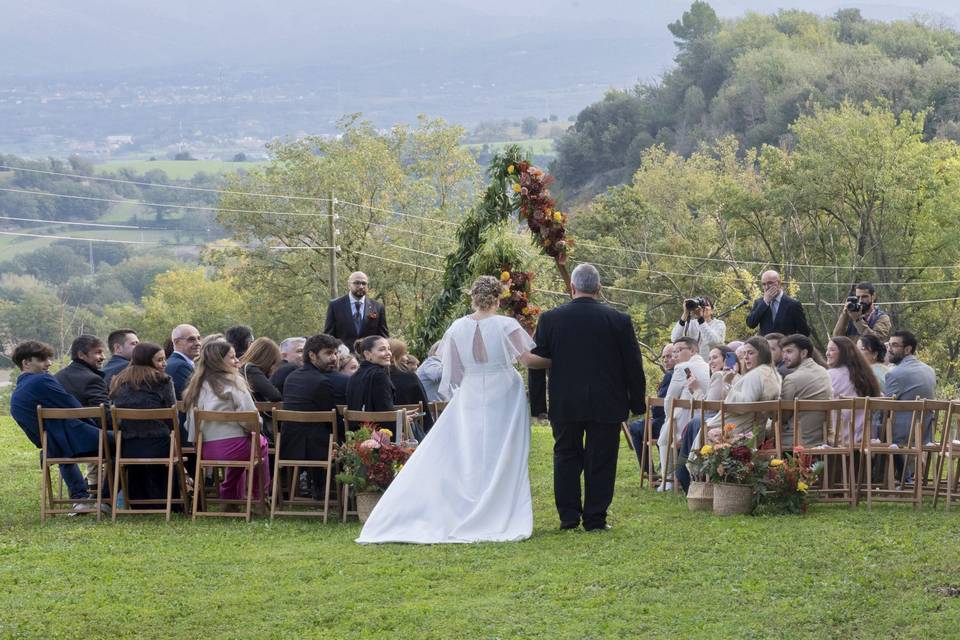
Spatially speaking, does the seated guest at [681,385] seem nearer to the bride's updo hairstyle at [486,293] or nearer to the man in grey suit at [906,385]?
the man in grey suit at [906,385]

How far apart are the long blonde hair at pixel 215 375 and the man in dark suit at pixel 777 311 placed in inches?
204

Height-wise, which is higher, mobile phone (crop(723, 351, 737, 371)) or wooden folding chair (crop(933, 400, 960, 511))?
mobile phone (crop(723, 351, 737, 371))

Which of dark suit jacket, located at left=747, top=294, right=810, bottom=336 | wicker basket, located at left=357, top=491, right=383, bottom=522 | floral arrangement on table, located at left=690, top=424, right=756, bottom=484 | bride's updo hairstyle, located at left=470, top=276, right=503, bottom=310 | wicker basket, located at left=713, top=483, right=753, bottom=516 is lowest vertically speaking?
wicker basket, located at left=357, top=491, right=383, bottom=522

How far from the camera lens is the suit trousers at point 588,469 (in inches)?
346

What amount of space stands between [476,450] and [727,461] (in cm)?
172

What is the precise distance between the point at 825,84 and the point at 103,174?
68.8 meters

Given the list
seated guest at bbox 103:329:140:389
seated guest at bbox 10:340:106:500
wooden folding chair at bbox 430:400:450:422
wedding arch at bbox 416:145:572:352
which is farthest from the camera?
wedding arch at bbox 416:145:572:352

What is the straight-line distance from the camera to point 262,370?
1089cm

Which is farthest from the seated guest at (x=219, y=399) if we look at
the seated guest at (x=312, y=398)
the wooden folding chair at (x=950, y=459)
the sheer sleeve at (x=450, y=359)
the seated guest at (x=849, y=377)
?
the wooden folding chair at (x=950, y=459)

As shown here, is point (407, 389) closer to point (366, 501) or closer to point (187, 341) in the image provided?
point (366, 501)

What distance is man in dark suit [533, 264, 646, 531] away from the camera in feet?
28.7

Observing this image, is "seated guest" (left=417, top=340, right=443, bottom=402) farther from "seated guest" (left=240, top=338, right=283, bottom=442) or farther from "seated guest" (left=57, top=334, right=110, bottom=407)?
"seated guest" (left=57, top=334, right=110, bottom=407)

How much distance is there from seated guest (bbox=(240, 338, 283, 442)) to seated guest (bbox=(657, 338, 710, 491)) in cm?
313

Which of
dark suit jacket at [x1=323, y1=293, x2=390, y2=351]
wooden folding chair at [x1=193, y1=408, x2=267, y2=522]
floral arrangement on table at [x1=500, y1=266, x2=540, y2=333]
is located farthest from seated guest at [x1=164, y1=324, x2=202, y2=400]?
floral arrangement on table at [x1=500, y1=266, x2=540, y2=333]
